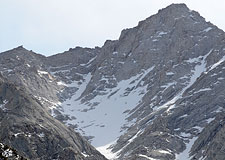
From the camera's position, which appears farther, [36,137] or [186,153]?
[186,153]

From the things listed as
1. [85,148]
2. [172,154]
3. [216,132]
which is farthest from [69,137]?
[216,132]

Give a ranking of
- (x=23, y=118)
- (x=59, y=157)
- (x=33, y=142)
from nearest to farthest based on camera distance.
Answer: (x=59, y=157) → (x=33, y=142) → (x=23, y=118)

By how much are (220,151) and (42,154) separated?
1874 inches

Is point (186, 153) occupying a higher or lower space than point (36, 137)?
lower

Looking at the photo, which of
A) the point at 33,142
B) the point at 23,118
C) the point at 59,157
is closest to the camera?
the point at 59,157

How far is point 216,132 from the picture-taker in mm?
184875

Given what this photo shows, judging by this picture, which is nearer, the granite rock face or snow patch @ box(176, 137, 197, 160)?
the granite rock face

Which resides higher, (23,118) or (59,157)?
(23,118)

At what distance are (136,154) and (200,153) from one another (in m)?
19.0

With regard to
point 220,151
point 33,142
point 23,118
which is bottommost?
point 220,151

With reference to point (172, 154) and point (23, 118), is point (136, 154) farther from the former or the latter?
point (23, 118)

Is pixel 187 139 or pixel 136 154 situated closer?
pixel 136 154

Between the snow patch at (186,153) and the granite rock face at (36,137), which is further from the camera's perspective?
the snow patch at (186,153)

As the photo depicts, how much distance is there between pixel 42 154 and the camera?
173625mm
